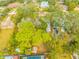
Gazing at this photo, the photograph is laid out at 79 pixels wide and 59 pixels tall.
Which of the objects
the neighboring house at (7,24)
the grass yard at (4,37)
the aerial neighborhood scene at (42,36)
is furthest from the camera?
the neighboring house at (7,24)

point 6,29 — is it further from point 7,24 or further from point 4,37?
point 4,37

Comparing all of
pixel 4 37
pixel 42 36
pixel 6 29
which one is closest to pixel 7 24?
pixel 6 29

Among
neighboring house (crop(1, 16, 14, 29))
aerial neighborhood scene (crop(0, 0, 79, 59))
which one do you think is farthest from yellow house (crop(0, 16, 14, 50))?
aerial neighborhood scene (crop(0, 0, 79, 59))

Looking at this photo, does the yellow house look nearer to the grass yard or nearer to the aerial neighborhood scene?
the grass yard

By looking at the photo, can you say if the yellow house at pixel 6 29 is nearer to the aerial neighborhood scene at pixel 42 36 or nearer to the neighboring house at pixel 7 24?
the neighboring house at pixel 7 24

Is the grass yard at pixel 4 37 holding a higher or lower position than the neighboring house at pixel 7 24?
lower

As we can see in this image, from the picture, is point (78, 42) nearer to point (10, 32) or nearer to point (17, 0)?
point (10, 32)

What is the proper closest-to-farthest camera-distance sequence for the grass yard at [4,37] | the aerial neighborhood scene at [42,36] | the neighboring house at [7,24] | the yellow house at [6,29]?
the aerial neighborhood scene at [42,36] < the grass yard at [4,37] < the yellow house at [6,29] < the neighboring house at [7,24]

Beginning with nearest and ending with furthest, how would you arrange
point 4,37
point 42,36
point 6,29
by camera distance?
point 42,36 < point 4,37 < point 6,29

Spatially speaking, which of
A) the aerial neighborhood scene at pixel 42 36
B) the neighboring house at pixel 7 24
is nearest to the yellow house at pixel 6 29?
the neighboring house at pixel 7 24
